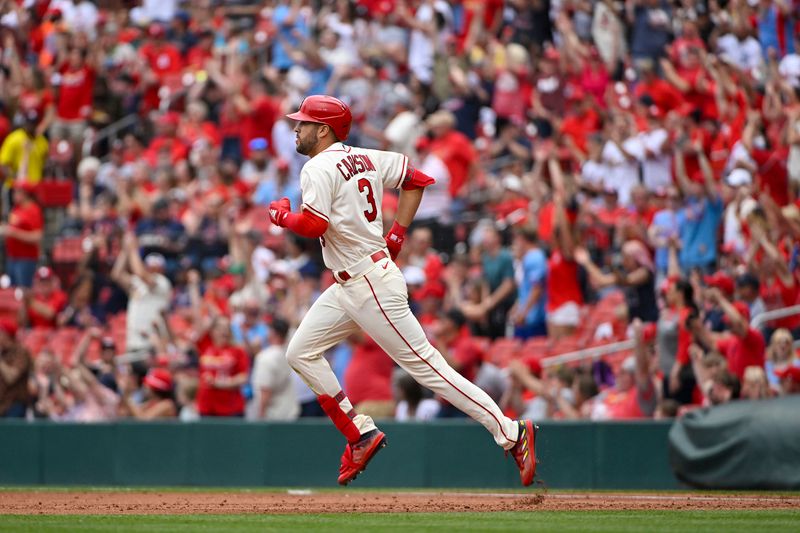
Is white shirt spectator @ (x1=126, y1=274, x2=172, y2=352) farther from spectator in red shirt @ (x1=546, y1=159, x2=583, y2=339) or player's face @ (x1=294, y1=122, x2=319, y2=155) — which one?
player's face @ (x1=294, y1=122, x2=319, y2=155)

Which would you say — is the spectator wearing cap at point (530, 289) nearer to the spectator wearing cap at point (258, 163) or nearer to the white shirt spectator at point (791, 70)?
the white shirt spectator at point (791, 70)

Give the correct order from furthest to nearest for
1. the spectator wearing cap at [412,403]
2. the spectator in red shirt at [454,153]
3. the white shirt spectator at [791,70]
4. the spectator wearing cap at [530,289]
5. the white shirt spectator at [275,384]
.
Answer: the spectator in red shirt at [454,153] < the spectator wearing cap at [530,289] < the white shirt spectator at [791,70] < the white shirt spectator at [275,384] < the spectator wearing cap at [412,403]

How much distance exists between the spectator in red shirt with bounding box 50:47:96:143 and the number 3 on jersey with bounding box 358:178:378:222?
12.4m

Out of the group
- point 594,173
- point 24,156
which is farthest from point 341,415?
point 24,156

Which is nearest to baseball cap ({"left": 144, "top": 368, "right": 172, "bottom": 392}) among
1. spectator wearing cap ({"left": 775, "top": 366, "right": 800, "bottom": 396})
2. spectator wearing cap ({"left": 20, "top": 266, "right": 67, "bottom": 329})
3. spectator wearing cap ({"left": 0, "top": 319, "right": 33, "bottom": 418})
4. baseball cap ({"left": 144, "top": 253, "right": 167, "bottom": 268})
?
spectator wearing cap ({"left": 0, "top": 319, "right": 33, "bottom": 418})

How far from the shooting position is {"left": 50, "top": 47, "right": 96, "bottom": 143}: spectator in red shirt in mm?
20250

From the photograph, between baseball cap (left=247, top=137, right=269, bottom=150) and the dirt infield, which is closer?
the dirt infield

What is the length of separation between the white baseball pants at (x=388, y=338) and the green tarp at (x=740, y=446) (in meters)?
2.70

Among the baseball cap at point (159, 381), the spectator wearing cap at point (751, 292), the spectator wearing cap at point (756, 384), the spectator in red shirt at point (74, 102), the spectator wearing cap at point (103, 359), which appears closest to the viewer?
the spectator wearing cap at point (756, 384)

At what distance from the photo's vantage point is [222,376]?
13.7 meters

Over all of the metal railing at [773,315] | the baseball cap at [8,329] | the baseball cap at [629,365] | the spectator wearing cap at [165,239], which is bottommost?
the baseball cap at [629,365]

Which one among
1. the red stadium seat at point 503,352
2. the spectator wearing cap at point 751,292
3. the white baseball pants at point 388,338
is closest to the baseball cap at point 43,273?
the red stadium seat at point 503,352

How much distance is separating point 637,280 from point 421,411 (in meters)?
2.40

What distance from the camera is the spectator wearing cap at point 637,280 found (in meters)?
13.2
